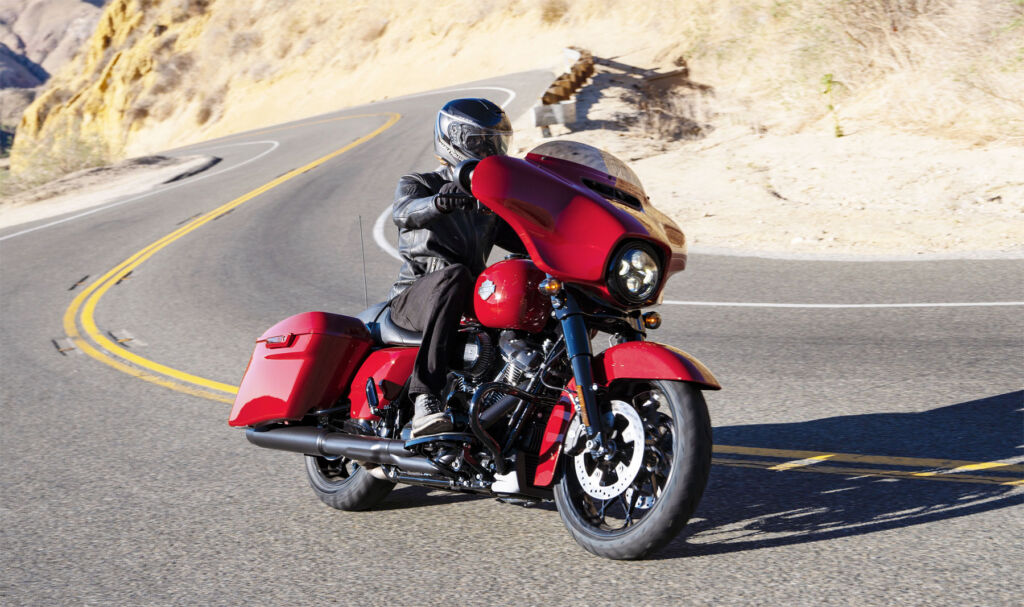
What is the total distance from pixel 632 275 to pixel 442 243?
1.22 m

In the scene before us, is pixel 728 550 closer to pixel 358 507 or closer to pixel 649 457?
pixel 649 457

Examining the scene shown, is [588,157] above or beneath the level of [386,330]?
above

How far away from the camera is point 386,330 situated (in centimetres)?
520

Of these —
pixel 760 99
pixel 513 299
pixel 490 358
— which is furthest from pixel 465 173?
pixel 760 99

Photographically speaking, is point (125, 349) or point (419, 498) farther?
point (125, 349)

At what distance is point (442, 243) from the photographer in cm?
502

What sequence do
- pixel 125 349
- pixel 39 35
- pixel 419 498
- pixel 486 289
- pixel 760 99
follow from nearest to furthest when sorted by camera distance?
pixel 486 289
pixel 419 498
pixel 125 349
pixel 760 99
pixel 39 35

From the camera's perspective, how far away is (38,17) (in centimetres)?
17012

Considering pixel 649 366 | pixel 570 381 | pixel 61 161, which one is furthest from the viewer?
pixel 61 161

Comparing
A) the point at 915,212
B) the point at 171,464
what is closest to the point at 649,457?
the point at 171,464

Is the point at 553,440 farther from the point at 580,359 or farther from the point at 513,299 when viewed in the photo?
the point at 513,299

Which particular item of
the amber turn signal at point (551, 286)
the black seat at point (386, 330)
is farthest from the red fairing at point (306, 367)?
the amber turn signal at point (551, 286)

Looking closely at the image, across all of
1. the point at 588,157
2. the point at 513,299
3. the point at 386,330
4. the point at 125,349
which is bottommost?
the point at 125,349

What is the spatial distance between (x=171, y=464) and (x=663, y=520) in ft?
11.9
